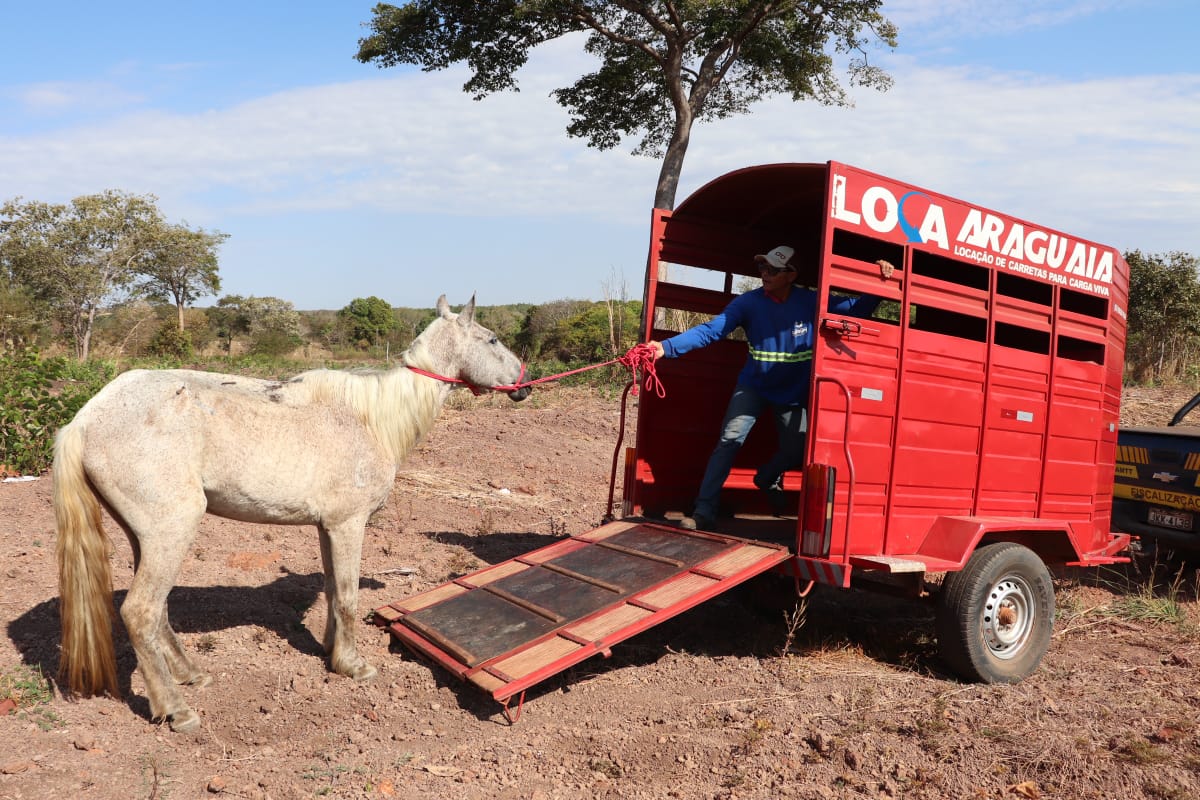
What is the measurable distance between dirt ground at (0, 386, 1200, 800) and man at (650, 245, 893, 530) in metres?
1.20

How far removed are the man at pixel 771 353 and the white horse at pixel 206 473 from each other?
1714 mm

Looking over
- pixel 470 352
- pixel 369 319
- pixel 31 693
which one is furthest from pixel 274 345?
pixel 31 693

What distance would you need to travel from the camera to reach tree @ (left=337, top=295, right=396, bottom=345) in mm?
36062

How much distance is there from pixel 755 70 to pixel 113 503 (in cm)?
1479

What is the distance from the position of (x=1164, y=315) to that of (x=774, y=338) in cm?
1472

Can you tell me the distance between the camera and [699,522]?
18.0 ft

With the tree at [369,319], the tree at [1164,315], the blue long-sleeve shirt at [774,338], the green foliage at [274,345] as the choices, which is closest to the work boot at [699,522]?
the blue long-sleeve shirt at [774,338]

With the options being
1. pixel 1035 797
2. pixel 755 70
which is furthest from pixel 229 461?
pixel 755 70

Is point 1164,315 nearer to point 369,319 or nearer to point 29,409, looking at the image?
point 29,409

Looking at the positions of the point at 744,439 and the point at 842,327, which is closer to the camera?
the point at 842,327

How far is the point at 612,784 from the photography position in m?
3.45

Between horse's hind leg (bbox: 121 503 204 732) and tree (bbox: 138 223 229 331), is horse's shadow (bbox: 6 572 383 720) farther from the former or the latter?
tree (bbox: 138 223 229 331)

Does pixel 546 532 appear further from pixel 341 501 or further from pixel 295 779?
pixel 295 779

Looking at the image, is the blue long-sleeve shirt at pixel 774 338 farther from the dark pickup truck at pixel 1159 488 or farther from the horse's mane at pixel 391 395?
the dark pickup truck at pixel 1159 488
